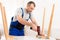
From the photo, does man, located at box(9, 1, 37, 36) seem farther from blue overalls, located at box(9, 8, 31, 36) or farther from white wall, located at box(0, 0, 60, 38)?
white wall, located at box(0, 0, 60, 38)

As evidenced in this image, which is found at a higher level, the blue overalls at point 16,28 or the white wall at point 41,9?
the white wall at point 41,9

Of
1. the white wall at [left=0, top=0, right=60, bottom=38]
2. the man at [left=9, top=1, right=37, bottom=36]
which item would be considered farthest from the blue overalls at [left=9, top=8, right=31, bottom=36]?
the white wall at [left=0, top=0, right=60, bottom=38]

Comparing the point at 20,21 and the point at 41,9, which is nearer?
the point at 20,21

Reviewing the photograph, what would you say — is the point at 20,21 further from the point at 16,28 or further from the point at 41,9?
the point at 41,9

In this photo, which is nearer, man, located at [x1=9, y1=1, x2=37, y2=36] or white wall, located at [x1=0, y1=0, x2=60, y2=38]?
man, located at [x1=9, y1=1, x2=37, y2=36]

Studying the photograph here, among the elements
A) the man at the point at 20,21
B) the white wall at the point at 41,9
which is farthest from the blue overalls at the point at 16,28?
the white wall at the point at 41,9

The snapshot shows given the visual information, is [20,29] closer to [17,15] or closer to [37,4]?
[17,15]

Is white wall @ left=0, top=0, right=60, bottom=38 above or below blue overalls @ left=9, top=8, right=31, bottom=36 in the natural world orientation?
above

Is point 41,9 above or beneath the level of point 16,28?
above

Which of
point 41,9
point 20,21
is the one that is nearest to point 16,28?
point 20,21

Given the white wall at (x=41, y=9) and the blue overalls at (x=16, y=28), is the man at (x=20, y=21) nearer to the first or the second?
the blue overalls at (x=16, y=28)

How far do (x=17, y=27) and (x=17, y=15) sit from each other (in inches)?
5.1

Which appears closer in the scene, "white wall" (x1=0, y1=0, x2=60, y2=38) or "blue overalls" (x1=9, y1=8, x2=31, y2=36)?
"blue overalls" (x1=9, y1=8, x2=31, y2=36)

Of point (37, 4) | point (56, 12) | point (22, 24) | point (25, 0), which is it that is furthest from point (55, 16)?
point (22, 24)
